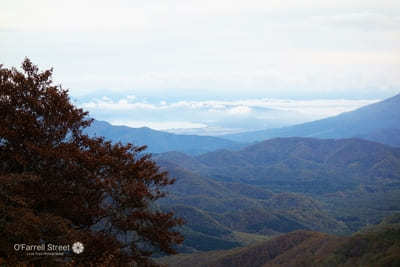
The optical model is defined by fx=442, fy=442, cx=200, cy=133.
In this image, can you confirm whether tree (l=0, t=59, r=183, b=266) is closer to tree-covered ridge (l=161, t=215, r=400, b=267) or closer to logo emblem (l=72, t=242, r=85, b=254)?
logo emblem (l=72, t=242, r=85, b=254)

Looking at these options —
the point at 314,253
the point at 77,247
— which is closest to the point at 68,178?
the point at 77,247

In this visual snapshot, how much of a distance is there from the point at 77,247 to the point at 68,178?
461 cm

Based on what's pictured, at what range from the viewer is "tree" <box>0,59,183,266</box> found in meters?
24.4

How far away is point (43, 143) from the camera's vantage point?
26.7 m

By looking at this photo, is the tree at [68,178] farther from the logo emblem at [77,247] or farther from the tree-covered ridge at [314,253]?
the tree-covered ridge at [314,253]

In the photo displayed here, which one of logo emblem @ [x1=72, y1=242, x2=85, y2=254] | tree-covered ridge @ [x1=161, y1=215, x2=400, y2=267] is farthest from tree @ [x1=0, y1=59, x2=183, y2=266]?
tree-covered ridge @ [x1=161, y1=215, x2=400, y2=267]

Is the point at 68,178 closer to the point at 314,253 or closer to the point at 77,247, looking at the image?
the point at 77,247

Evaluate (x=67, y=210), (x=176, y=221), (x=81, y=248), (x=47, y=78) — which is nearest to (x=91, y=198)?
(x=67, y=210)

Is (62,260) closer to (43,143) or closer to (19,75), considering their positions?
(43,143)

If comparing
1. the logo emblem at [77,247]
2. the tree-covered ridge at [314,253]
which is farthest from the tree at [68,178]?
the tree-covered ridge at [314,253]

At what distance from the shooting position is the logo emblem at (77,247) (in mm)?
23605

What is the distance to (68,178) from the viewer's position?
87.2ft

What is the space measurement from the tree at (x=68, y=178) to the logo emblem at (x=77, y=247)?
8.9 inches

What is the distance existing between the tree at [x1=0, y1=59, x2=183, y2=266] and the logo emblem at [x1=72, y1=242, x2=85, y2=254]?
8.9 inches
